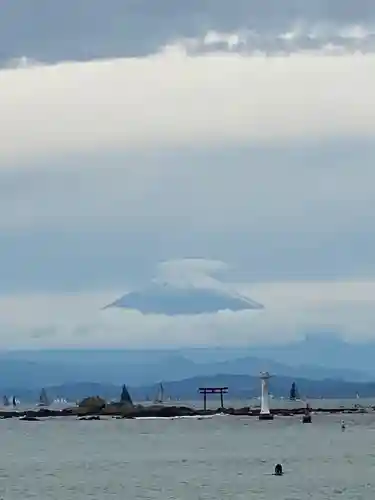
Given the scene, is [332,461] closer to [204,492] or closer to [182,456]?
[182,456]

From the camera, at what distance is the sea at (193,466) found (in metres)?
97.4

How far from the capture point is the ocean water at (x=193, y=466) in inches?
3836

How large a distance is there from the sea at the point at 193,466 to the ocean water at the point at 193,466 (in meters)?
0.07

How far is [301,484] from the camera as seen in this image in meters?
102

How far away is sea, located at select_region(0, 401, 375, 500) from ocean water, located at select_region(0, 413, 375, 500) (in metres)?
0.07

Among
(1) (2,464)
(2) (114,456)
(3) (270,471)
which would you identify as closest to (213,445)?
(2) (114,456)

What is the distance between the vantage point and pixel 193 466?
124188mm

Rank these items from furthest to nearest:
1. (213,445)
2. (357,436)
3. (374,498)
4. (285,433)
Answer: (285,433) → (357,436) → (213,445) → (374,498)

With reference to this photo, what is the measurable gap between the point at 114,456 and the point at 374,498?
56.8 metres

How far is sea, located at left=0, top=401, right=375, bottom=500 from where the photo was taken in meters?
97.4

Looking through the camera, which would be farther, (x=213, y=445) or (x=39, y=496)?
(x=213, y=445)

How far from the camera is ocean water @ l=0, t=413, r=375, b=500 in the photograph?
320 ft

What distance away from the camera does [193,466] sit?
4889 inches

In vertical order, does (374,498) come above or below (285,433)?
below
